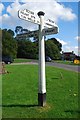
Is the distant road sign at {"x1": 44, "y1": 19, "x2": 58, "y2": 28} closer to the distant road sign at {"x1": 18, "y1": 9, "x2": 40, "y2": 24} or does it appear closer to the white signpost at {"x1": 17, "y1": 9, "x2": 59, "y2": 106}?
the white signpost at {"x1": 17, "y1": 9, "x2": 59, "y2": 106}

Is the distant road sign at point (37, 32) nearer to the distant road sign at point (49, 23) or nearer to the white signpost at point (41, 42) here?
the white signpost at point (41, 42)

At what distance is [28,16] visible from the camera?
802 cm

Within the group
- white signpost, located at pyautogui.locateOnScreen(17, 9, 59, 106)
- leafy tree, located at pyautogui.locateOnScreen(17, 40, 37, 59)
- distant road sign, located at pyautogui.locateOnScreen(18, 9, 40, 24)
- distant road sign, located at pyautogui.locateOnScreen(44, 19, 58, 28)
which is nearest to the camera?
distant road sign, located at pyautogui.locateOnScreen(18, 9, 40, 24)

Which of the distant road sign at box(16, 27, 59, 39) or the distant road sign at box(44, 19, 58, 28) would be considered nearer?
the distant road sign at box(16, 27, 59, 39)

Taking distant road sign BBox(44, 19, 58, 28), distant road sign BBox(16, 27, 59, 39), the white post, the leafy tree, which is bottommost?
the white post

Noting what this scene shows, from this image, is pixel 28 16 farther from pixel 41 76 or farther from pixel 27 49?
pixel 27 49

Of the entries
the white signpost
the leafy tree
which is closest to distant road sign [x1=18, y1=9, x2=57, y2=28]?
the white signpost

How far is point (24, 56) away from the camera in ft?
296

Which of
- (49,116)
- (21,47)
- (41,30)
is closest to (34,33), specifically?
(41,30)

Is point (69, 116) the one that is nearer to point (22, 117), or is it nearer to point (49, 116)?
point (49, 116)

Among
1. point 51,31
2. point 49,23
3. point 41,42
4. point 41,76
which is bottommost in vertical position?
point 41,76

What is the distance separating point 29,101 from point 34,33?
2.16m

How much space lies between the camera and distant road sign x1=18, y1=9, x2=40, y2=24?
7.76m

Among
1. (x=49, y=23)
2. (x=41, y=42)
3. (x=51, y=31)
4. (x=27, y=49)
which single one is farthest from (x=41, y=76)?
(x=27, y=49)
